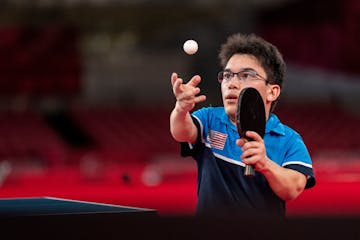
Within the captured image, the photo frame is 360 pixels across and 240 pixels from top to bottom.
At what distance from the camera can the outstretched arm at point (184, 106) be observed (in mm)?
2596

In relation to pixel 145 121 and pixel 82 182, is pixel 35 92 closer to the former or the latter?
pixel 145 121

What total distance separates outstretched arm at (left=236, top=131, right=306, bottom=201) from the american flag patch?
352 millimetres

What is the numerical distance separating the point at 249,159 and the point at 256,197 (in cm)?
40

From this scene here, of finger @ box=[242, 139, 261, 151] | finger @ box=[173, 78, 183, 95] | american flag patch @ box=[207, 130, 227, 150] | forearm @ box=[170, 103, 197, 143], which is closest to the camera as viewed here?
finger @ box=[242, 139, 261, 151]

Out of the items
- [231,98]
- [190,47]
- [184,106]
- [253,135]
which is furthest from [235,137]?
Answer: [253,135]

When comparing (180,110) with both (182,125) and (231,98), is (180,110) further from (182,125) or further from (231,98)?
(231,98)

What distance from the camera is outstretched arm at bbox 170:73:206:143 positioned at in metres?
2.60

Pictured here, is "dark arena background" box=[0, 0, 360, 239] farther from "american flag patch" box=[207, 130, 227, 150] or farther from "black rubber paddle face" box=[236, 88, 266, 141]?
"black rubber paddle face" box=[236, 88, 266, 141]

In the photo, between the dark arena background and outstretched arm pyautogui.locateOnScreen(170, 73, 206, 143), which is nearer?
outstretched arm pyautogui.locateOnScreen(170, 73, 206, 143)

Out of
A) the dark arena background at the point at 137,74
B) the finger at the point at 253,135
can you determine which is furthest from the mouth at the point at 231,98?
the dark arena background at the point at 137,74

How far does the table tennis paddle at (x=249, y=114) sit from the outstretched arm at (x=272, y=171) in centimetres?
3

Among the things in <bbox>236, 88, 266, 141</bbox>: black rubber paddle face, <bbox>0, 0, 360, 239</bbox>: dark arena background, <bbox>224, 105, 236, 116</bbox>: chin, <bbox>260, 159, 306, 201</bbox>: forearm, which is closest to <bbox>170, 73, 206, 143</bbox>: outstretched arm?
<bbox>224, 105, 236, 116</bbox>: chin

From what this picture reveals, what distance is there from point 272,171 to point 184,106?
1.43ft

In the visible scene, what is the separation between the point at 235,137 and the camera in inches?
111
